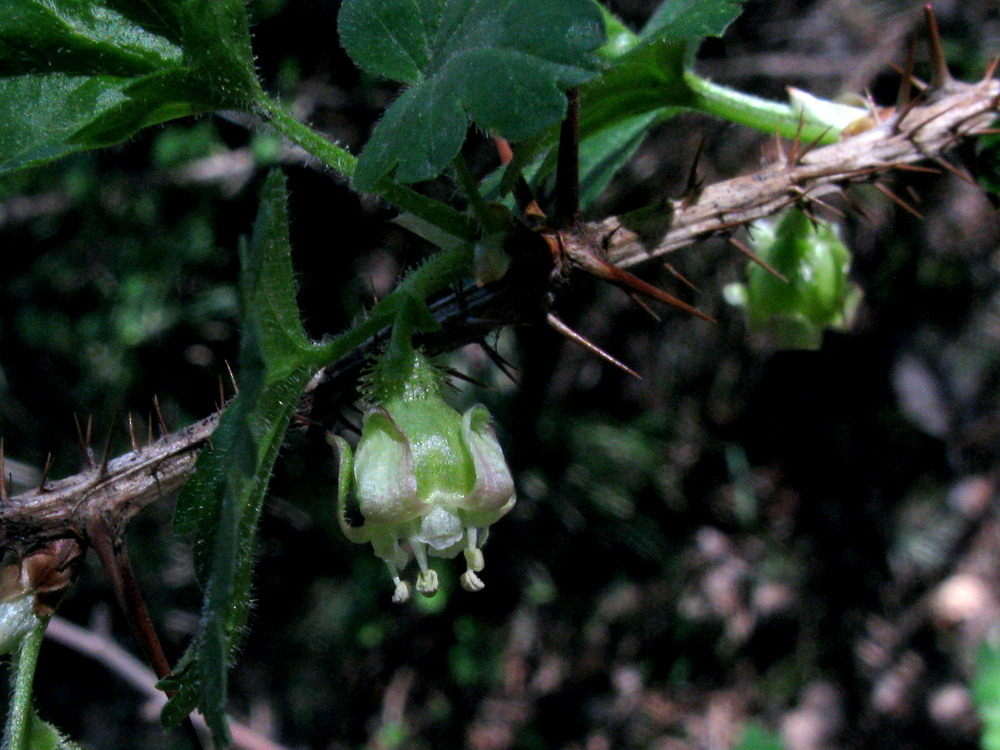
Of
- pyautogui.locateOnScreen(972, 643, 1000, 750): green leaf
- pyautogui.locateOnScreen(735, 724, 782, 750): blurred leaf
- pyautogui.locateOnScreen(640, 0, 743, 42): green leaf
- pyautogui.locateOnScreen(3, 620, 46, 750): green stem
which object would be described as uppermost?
pyautogui.locateOnScreen(640, 0, 743, 42): green leaf

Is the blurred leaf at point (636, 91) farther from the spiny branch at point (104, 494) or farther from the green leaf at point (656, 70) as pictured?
the spiny branch at point (104, 494)

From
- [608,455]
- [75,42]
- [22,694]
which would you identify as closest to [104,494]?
[22,694]

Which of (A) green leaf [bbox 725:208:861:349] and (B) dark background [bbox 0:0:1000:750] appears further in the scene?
(B) dark background [bbox 0:0:1000:750]

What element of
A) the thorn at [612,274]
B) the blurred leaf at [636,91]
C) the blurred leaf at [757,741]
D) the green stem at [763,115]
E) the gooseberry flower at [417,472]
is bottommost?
the blurred leaf at [757,741]

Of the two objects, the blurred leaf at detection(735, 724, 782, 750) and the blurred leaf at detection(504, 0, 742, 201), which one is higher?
the blurred leaf at detection(504, 0, 742, 201)

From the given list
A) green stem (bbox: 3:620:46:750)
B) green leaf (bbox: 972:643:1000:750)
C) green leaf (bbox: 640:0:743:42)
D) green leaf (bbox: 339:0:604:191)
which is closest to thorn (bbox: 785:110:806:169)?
green leaf (bbox: 640:0:743:42)

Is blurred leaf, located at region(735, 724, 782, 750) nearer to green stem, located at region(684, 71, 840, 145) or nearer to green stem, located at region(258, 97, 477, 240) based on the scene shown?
green stem, located at region(684, 71, 840, 145)

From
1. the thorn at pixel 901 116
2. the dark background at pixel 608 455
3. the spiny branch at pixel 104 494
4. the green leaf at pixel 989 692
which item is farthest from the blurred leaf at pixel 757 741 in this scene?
the spiny branch at pixel 104 494
